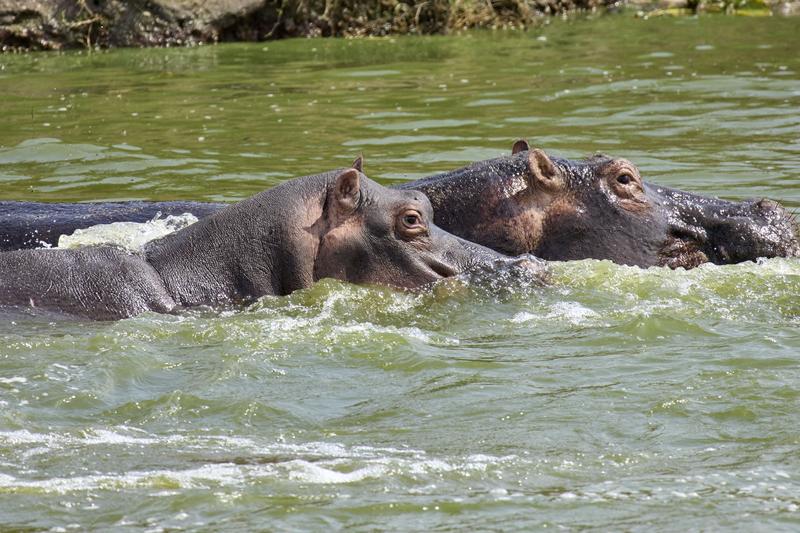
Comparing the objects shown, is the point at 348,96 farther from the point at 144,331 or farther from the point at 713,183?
the point at 144,331

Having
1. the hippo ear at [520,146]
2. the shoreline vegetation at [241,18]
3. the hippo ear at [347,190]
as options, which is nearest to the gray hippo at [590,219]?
the hippo ear at [520,146]

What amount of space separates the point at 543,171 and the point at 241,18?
17.0 metres

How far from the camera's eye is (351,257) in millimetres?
7770

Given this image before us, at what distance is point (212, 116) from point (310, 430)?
1169cm

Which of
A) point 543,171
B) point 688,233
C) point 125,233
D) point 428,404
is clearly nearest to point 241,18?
point 125,233

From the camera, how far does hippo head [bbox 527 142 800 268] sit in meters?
8.89

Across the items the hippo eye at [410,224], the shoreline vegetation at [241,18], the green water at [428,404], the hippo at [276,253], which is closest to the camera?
the green water at [428,404]

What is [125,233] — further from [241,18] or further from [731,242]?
[241,18]

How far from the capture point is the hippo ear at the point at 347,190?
7.74 m

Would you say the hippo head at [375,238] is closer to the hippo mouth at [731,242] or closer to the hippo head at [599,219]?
the hippo head at [599,219]

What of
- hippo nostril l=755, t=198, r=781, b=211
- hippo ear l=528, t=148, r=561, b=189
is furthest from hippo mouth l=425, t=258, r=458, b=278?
hippo nostril l=755, t=198, r=781, b=211

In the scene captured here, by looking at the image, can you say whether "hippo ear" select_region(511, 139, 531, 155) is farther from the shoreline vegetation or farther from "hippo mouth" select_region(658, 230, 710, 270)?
the shoreline vegetation

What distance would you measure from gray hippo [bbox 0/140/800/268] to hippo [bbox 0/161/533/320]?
43.4 inches

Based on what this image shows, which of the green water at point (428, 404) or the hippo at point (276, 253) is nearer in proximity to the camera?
the green water at point (428, 404)
